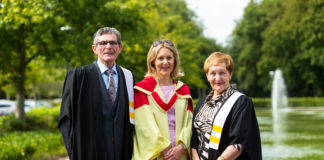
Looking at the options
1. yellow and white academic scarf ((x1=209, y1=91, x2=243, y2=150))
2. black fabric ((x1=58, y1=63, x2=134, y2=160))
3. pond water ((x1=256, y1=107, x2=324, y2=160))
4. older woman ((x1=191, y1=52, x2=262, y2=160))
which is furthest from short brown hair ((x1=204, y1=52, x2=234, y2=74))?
pond water ((x1=256, y1=107, x2=324, y2=160))

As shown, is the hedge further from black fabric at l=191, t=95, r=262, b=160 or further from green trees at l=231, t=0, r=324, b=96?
green trees at l=231, t=0, r=324, b=96

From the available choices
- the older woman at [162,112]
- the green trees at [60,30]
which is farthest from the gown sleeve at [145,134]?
the green trees at [60,30]

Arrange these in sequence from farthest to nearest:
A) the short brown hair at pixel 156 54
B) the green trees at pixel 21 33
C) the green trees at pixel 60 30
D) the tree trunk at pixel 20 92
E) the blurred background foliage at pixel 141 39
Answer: the tree trunk at pixel 20 92 → the blurred background foliage at pixel 141 39 → the green trees at pixel 60 30 → the green trees at pixel 21 33 → the short brown hair at pixel 156 54

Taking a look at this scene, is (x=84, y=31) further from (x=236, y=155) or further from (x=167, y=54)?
(x=236, y=155)

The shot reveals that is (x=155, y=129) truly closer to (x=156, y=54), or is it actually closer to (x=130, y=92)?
(x=130, y=92)

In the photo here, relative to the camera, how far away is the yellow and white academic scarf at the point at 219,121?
2.81 meters

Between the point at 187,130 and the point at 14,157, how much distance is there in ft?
13.2

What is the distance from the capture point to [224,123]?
2.80 m

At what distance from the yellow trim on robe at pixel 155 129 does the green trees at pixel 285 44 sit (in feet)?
62.6

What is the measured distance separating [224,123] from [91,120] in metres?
1.07

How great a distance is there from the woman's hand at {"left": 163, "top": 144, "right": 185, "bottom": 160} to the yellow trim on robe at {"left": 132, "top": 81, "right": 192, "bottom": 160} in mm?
44

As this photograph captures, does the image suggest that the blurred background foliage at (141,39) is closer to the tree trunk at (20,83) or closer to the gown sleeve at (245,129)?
the tree trunk at (20,83)

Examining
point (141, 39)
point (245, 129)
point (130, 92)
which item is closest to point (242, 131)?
point (245, 129)

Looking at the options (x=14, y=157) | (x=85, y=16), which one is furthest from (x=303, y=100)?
(x=14, y=157)
